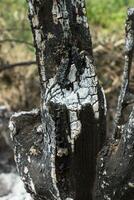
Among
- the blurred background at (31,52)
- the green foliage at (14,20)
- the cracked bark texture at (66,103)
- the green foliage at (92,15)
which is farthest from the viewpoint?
the green foliage at (92,15)

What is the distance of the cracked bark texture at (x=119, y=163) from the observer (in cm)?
161

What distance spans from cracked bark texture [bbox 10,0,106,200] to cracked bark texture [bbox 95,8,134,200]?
53mm

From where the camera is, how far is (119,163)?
1.62 meters

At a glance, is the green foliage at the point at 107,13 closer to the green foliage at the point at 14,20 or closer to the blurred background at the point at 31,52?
the blurred background at the point at 31,52

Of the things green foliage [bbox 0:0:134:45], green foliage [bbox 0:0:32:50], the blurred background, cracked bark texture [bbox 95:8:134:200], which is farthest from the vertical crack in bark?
green foliage [bbox 0:0:134:45]

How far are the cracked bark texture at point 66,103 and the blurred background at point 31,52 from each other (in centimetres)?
158

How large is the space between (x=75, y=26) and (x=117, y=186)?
424 mm

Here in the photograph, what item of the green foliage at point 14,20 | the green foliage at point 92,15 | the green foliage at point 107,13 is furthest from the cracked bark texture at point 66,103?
the green foliage at point 107,13

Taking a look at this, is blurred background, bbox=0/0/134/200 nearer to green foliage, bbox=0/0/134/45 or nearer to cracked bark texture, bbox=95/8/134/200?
green foliage, bbox=0/0/134/45

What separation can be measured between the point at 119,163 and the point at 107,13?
8.85 ft

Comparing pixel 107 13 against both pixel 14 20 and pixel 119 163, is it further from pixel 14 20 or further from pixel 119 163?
pixel 119 163

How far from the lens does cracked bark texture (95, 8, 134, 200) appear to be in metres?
1.61

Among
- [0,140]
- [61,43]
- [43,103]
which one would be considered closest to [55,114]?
[43,103]

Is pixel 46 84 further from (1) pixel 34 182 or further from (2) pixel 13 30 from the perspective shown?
(2) pixel 13 30
